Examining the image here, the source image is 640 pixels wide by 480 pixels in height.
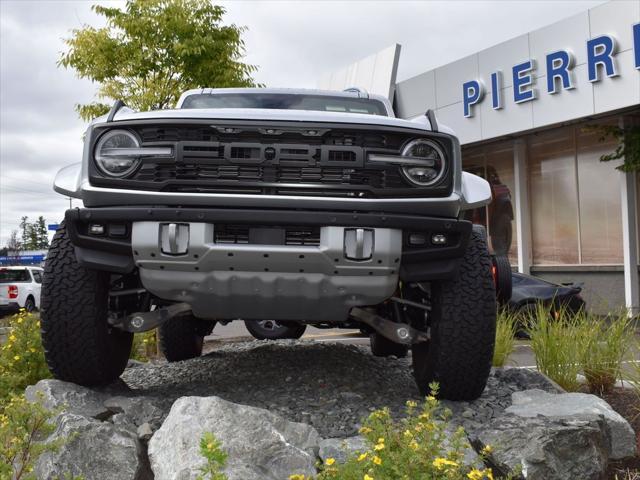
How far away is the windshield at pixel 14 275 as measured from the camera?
2182 cm

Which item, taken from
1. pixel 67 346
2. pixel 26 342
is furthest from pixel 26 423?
pixel 26 342

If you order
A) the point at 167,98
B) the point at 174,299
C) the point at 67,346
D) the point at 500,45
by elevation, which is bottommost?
the point at 67,346

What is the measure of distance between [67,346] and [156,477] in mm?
1109

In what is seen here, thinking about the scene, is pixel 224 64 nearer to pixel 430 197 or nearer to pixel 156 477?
Answer: pixel 430 197

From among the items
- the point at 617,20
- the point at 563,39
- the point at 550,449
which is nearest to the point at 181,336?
the point at 550,449

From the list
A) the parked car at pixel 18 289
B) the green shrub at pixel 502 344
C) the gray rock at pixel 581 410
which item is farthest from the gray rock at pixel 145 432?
the parked car at pixel 18 289

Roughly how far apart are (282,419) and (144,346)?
4.54 m

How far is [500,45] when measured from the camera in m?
16.1

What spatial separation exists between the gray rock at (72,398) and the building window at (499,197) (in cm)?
1597

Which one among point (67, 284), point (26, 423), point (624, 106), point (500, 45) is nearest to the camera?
point (26, 423)

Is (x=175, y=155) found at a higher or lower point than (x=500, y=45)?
lower

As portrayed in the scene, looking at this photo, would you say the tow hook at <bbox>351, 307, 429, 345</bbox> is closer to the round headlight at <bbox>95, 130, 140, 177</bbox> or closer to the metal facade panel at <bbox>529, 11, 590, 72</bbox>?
the round headlight at <bbox>95, 130, 140, 177</bbox>

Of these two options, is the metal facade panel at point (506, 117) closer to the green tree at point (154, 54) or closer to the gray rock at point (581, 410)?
the green tree at point (154, 54)

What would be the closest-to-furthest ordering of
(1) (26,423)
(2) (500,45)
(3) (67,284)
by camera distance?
1. (1) (26,423)
2. (3) (67,284)
3. (2) (500,45)
